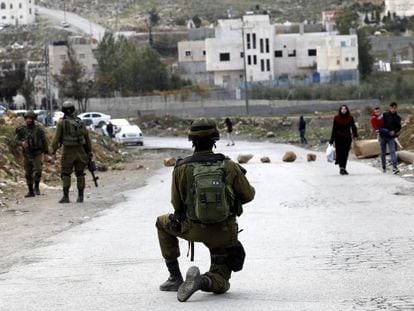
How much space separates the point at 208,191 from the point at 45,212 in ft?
35.2

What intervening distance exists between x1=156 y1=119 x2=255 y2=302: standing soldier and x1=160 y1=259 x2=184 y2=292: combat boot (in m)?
0.22

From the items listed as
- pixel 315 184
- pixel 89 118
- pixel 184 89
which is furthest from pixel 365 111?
pixel 315 184

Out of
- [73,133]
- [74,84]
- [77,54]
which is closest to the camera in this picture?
[73,133]

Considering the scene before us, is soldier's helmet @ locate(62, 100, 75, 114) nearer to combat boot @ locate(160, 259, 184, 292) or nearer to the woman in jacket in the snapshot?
the woman in jacket

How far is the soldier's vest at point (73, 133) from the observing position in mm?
19844

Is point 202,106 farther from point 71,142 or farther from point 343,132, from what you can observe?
point 71,142

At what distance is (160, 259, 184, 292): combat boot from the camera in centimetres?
978

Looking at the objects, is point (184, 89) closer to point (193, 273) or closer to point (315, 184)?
point (315, 184)

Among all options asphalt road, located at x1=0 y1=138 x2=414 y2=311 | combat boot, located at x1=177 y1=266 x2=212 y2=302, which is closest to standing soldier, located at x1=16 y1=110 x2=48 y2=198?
asphalt road, located at x1=0 y1=138 x2=414 y2=311

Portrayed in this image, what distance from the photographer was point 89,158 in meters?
20.4

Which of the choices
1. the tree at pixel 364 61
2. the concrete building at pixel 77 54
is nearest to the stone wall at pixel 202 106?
the tree at pixel 364 61

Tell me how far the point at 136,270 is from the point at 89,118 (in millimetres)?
67690

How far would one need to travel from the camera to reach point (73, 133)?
19844mm

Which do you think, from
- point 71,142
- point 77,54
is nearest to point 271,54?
point 77,54
